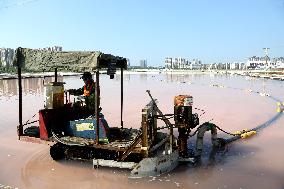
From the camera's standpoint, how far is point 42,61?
875 centimetres

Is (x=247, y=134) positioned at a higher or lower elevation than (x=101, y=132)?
lower

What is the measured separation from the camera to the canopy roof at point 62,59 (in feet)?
26.4

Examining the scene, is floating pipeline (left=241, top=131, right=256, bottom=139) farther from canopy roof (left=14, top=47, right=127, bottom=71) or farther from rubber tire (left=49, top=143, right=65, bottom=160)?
rubber tire (left=49, top=143, right=65, bottom=160)

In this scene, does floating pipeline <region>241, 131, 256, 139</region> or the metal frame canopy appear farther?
floating pipeline <region>241, 131, 256, 139</region>

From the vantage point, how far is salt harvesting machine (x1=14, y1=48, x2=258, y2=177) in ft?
27.3

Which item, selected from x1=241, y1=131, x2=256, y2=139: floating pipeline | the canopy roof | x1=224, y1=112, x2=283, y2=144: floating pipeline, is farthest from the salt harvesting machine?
x1=241, y1=131, x2=256, y2=139: floating pipeline

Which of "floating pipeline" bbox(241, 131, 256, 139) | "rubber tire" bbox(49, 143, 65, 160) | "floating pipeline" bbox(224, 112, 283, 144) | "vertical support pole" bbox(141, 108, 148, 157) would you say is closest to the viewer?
"vertical support pole" bbox(141, 108, 148, 157)

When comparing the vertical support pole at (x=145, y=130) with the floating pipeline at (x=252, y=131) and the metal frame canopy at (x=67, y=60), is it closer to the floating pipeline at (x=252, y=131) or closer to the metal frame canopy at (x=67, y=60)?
the metal frame canopy at (x=67, y=60)

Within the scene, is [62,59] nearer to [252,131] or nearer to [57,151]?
[57,151]

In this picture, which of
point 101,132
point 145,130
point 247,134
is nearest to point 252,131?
point 247,134

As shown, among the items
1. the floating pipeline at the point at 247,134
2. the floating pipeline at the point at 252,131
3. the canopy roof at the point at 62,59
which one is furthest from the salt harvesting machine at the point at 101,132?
the floating pipeline at the point at 247,134

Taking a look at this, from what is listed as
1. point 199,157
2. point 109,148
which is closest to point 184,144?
point 199,157

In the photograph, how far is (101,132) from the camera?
8867mm

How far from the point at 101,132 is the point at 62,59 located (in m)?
2.17
